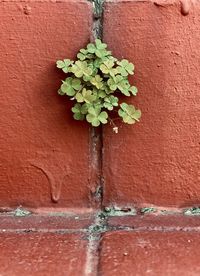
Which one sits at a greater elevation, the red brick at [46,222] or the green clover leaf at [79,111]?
the green clover leaf at [79,111]

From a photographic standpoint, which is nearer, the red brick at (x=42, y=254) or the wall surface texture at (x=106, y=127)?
the red brick at (x=42, y=254)

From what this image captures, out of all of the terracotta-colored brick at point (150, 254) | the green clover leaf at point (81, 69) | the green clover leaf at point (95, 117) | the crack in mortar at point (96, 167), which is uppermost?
the green clover leaf at point (81, 69)

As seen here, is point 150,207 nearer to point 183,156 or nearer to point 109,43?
point 183,156

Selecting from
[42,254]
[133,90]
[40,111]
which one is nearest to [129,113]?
[133,90]

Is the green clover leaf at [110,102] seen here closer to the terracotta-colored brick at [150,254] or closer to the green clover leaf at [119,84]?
the green clover leaf at [119,84]

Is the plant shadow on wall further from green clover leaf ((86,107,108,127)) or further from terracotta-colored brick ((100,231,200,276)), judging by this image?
terracotta-colored brick ((100,231,200,276))

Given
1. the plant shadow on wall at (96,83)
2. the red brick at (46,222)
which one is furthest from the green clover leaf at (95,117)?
the red brick at (46,222)

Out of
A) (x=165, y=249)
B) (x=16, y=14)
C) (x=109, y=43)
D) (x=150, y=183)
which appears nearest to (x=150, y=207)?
(x=150, y=183)

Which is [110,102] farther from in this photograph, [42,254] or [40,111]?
[42,254]
